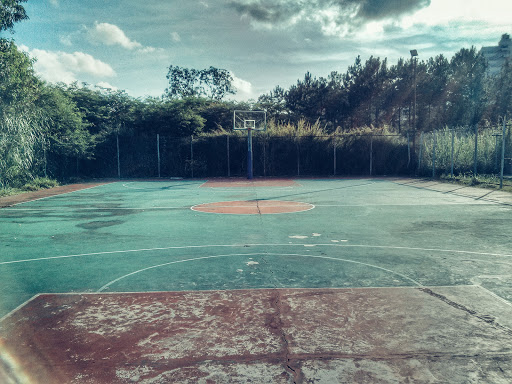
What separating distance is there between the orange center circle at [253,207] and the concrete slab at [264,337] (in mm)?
5143

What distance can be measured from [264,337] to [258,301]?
68 centimetres

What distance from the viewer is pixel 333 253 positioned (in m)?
5.18

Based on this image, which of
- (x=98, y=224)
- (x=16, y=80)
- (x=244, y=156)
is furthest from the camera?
(x=244, y=156)

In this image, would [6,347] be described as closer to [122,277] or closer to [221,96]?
[122,277]

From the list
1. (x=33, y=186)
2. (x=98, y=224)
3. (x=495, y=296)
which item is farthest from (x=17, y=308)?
(x=33, y=186)

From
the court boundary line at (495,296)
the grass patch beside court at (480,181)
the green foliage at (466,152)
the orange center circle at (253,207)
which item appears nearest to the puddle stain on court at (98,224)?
the orange center circle at (253,207)

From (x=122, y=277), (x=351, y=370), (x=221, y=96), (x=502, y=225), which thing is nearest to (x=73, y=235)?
(x=122, y=277)

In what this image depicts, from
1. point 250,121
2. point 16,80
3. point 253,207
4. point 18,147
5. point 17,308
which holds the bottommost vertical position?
point 253,207

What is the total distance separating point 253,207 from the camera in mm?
9555

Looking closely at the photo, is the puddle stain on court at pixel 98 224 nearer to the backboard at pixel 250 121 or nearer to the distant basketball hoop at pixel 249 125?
the distant basketball hoop at pixel 249 125

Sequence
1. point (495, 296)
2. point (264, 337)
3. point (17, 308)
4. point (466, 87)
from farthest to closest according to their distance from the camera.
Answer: point (466, 87), point (495, 296), point (17, 308), point (264, 337)

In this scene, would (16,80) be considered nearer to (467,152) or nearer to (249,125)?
(249,125)

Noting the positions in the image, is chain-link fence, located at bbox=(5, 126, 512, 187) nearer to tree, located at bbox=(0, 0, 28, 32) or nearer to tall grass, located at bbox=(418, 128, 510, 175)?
tall grass, located at bbox=(418, 128, 510, 175)

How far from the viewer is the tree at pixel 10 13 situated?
583 inches
